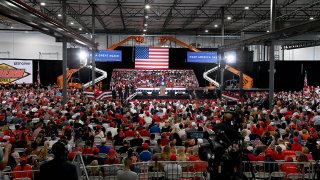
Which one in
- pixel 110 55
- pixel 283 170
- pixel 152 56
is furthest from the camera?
pixel 152 56

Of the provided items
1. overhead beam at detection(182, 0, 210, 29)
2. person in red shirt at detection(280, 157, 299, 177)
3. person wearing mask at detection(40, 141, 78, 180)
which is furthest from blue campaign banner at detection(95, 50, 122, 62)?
person wearing mask at detection(40, 141, 78, 180)

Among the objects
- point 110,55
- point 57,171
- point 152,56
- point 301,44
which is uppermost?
point 301,44

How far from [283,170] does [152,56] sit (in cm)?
3325

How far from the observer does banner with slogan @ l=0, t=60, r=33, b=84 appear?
40.1 meters

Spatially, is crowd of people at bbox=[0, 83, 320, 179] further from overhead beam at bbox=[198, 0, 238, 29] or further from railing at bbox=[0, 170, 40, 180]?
overhead beam at bbox=[198, 0, 238, 29]

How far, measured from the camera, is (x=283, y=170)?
851cm

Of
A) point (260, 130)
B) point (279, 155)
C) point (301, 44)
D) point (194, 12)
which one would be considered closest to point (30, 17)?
point (260, 130)

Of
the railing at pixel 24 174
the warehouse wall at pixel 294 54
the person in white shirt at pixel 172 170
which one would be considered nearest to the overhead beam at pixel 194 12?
the warehouse wall at pixel 294 54

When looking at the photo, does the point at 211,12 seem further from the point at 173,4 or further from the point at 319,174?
the point at 319,174

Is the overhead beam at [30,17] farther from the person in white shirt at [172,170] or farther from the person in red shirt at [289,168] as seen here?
the person in red shirt at [289,168]

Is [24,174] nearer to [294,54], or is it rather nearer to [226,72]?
[226,72]

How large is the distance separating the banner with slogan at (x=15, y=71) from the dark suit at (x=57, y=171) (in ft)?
129

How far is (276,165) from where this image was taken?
8.88 m

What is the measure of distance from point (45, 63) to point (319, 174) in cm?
4165
